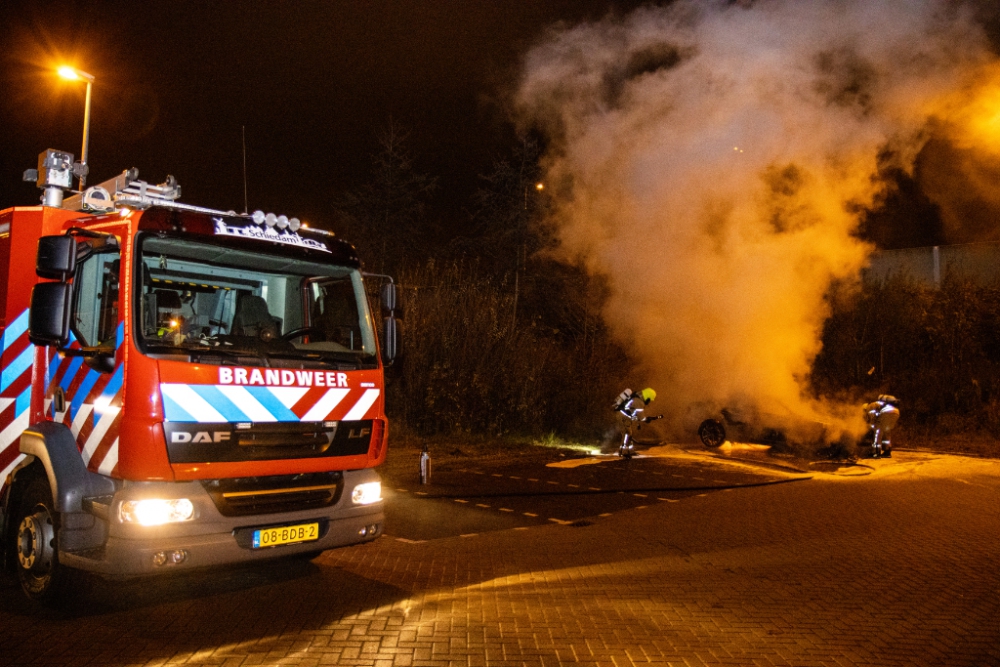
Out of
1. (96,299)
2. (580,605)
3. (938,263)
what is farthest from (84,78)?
(938,263)

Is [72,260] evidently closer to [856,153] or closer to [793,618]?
[793,618]

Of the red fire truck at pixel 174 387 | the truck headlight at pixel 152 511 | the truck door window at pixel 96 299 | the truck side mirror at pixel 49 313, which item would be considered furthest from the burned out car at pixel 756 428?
the truck side mirror at pixel 49 313

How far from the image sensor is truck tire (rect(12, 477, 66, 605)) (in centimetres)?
527

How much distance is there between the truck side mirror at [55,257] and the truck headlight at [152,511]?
165cm

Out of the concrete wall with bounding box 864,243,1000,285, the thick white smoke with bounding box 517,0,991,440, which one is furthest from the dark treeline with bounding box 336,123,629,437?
the concrete wall with bounding box 864,243,1000,285

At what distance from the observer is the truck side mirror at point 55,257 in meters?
5.16

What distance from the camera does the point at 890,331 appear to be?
75.0ft

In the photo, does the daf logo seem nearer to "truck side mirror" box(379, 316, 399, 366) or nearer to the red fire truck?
the red fire truck

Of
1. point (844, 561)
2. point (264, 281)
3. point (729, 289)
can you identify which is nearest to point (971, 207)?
point (729, 289)

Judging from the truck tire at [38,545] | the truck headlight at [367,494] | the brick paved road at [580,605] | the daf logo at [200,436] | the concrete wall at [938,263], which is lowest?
the brick paved road at [580,605]

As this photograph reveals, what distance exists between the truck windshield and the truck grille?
0.86 m

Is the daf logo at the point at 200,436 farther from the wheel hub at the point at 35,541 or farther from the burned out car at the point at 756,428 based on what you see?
the burned out car at the point at 756,428

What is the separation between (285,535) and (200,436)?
3.15 ft

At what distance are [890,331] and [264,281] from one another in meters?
21.5
